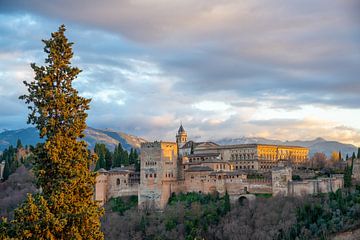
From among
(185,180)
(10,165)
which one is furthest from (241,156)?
(10,165)

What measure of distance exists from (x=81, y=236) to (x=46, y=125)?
3.09m

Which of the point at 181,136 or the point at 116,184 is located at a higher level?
the point at 181,136

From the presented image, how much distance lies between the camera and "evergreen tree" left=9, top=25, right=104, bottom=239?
550 inches

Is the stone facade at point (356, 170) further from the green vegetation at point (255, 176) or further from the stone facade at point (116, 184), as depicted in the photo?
the stone facade at point (116, 184)

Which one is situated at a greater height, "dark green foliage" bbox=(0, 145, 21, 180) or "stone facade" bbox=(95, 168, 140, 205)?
"dark green foliage" bbox=(0, 145, 21, 180)

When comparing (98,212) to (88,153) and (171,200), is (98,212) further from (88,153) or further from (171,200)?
(171,200)

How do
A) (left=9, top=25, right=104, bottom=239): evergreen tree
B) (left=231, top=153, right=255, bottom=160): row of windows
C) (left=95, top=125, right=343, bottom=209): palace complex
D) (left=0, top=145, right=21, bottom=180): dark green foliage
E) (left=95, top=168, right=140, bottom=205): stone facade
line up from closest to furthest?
(left=9, top=25, right=104, bottom=239): evergreen tree → (left=95, top=125, right=343, bottom=209): palace complex → (left=95, top=168, right=140, bottom=205): stone facade → (left=231, top=153, right=255, bottom=160): row of windows → (left=0, top=145, right=21, bottom=180): dark green foliage

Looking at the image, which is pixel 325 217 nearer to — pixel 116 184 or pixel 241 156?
pixel 241 156

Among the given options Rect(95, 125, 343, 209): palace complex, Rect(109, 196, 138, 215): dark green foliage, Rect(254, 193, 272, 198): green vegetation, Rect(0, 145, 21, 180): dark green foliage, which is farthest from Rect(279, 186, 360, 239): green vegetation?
Rect(0, 145, 21, 180): dark green foliage

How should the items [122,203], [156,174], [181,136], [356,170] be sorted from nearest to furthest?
[156,174] < [356,170] < [122,203] < [181,136]

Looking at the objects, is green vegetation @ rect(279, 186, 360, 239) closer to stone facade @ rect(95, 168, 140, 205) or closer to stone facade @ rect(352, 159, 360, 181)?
stone facade @ rect(352, 159, 360, 181)

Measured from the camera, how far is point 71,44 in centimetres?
1571

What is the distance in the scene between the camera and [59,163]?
584 inches

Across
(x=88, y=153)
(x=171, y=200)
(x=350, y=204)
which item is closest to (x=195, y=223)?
(x=171, y=200)
